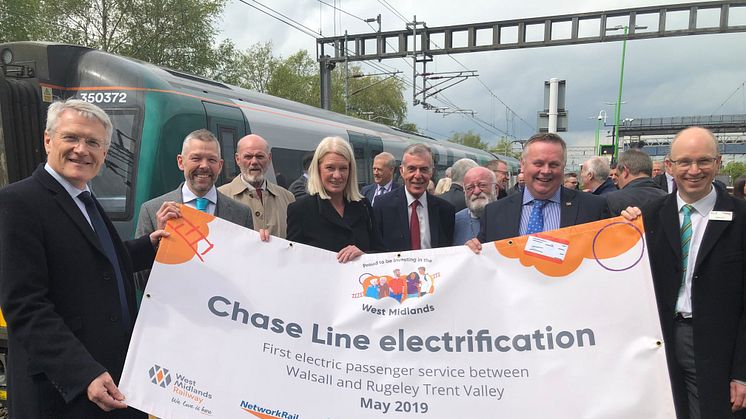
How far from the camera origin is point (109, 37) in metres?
20.3

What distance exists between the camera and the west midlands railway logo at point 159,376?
246 centimetres

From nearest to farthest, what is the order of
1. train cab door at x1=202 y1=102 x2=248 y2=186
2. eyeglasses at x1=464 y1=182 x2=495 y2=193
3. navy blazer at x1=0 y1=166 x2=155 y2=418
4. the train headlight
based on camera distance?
navy blazer at x1=0 y1=166 x2=155 y2=418
eyeglasses at x1=464 y1=182 x2=495 y2=193
the train headlight
train cab door at x1=202 y1=102 x2=248 y2=186

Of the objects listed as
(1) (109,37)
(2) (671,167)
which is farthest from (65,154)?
(1) (109,37)

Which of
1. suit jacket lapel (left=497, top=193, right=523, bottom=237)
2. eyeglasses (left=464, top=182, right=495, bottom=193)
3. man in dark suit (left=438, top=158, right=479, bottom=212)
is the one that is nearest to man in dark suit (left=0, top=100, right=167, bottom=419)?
suit jacket lapel (left=497, top=193, right=523, bottom=237)

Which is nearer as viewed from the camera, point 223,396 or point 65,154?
point 65,154

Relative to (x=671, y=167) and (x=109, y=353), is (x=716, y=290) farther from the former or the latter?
(x=109, y=353)

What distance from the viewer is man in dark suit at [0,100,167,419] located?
201 centimetres

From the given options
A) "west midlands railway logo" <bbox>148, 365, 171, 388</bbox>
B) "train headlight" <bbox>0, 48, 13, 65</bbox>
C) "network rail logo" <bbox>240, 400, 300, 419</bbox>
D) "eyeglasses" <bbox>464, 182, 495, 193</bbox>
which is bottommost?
"network rail logo" <bbox>240, 400, 300, 419</bbox>

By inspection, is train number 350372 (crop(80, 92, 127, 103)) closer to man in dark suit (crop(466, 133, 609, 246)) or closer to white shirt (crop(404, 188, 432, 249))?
white shirt (crop(404, 188, 432, 249))

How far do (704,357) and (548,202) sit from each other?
3.56 ft

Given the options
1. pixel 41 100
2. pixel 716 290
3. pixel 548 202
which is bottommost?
pixel 716 290

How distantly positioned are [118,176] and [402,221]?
3.43m

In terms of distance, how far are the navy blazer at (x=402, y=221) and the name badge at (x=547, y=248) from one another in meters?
1.15

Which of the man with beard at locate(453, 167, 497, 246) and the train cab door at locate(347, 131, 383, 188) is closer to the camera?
the man with beard at locate(453, 167, 497, 246)
